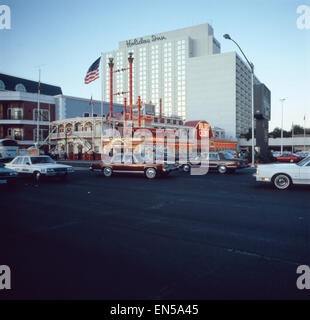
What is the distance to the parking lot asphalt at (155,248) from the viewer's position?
11.6ft

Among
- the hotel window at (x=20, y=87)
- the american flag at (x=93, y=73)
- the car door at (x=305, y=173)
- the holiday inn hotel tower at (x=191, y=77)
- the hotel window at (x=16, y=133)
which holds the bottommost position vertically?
the car door at (x=305, y=173)

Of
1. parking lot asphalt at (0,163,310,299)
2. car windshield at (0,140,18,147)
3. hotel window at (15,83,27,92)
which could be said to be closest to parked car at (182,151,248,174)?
parking lot asphalt at (0,163,310,299)

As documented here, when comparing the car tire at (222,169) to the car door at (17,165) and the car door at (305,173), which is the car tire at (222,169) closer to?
Answer: the car door at (305,173)

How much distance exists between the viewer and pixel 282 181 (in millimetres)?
11805

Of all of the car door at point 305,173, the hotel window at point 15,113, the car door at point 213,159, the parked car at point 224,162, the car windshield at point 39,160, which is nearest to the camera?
the car door at point 305,173

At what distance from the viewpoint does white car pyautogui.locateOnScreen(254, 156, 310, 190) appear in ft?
37.2

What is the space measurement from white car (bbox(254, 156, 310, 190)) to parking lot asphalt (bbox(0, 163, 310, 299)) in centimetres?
245

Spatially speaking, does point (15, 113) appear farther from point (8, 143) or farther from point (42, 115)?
point (8, 143)

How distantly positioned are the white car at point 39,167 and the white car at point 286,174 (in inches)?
384

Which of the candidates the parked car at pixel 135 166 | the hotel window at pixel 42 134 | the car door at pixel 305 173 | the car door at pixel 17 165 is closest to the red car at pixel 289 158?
the parked car at pixel 135 166

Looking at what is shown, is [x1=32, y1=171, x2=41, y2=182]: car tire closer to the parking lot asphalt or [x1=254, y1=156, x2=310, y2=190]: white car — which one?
the parking lot asphalt

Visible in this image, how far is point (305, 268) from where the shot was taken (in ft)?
13.3

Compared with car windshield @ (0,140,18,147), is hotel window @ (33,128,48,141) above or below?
above

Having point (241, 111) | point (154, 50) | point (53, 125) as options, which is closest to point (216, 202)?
point (53, 125)
